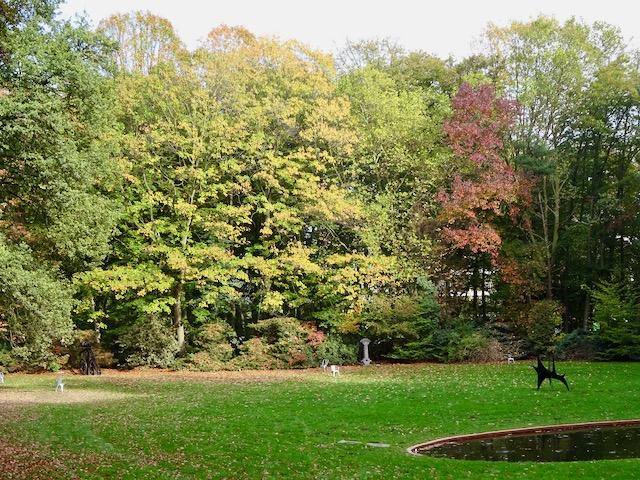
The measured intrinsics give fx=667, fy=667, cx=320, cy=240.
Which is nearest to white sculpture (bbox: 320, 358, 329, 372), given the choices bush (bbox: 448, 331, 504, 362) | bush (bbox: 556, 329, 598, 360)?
bush (bbox: 448, 331, 504, 362)

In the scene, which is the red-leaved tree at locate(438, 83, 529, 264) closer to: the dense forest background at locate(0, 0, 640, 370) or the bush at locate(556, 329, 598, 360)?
the dense forest background at locate(0, 0, 640, 370)

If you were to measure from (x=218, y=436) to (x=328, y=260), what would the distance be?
17790 mm

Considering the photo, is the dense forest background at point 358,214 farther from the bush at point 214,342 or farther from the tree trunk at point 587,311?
the tree trunk at point 587,311

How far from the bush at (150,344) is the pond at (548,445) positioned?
1940 centimetres

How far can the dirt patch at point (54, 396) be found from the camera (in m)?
18.3

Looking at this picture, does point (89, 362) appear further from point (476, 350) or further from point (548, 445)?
point (548, 445)

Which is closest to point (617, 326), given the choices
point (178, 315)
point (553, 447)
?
point (553, 447)

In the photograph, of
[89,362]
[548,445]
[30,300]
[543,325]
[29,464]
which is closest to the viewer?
[29,464]

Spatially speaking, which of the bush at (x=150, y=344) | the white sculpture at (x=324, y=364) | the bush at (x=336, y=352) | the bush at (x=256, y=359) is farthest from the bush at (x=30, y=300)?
the bush at (x=336, y=352)

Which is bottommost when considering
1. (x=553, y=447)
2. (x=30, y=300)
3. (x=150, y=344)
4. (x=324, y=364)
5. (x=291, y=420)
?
(x=553, y=447)

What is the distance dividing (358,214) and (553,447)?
19439 mm

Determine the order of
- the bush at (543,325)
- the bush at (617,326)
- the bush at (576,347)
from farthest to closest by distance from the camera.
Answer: the bush at (543,325) → the bush at (576,347) → the bush at (617,326)

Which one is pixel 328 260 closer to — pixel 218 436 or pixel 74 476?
pixel 218 436

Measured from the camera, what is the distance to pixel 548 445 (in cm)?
1194
